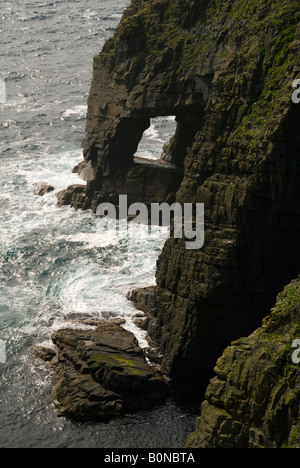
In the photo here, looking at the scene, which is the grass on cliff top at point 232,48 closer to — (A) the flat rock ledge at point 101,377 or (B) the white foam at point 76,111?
(A) the flat rock ledge at point 101,377

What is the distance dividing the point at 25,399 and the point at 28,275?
20.2m

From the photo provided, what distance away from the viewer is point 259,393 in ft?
144

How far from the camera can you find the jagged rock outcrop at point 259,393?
4253cm

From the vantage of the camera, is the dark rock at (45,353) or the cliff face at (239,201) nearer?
the cliff face at (239,201)

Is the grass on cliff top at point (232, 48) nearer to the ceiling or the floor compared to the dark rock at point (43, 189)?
nearer to the ceiling

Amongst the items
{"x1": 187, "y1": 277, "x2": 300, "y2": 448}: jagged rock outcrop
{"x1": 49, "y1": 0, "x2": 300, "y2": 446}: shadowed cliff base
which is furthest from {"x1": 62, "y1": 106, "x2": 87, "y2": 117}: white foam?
{"x1": 187, "y1": 277, "x2": 300, "y2": 448}: jagged rock outcrop

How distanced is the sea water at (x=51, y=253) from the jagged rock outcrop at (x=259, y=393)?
455 inches

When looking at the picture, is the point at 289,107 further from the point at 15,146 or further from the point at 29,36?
the point at 29,36

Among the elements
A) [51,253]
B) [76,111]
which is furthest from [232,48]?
[76,111]

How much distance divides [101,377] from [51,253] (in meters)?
Answer: 25.0

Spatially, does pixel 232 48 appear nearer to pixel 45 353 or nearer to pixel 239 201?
pixel 239 201

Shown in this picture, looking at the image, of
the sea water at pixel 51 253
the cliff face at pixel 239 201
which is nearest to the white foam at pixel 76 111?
the sea water at pixel 51 253

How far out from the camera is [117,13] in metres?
167
